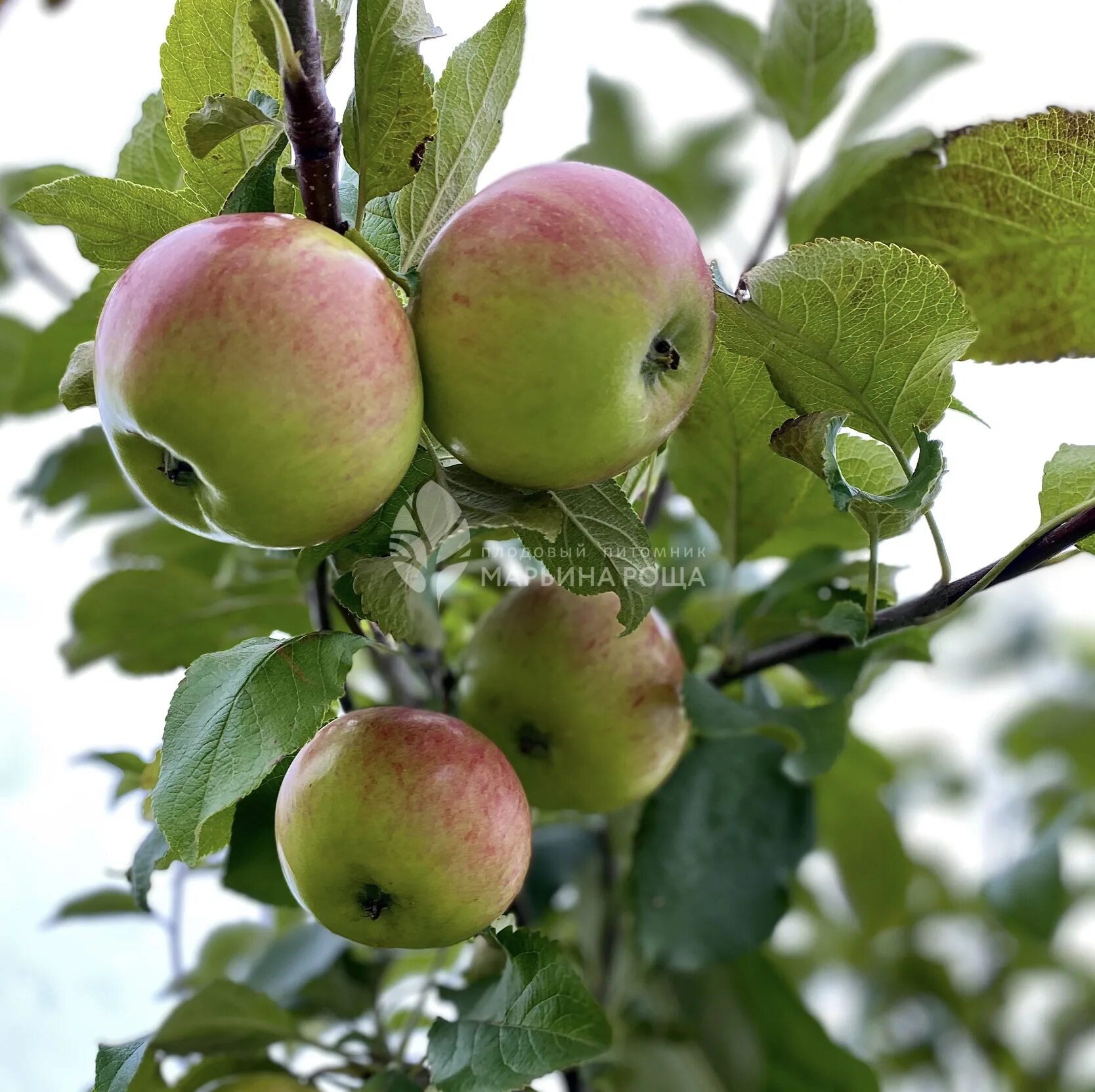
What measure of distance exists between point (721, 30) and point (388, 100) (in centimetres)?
65

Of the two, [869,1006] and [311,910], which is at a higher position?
[311,910]

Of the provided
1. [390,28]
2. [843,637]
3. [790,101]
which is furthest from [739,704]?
[790,101]

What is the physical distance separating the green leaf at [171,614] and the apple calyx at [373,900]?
0.31 metres

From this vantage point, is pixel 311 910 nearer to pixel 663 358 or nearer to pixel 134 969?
pixel 663 358

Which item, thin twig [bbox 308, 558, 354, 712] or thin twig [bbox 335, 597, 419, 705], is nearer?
thin twig [bbox 308, 558, 354, 712]

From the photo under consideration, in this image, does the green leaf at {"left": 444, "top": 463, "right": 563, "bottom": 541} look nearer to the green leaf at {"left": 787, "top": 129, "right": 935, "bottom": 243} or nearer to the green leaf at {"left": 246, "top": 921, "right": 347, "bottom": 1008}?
the green leaf at {"left": 787, "top": 129, "right": 935, "bottom": 243}

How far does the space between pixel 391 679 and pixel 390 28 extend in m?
0.46

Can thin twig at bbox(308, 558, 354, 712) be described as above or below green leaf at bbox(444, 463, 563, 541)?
below

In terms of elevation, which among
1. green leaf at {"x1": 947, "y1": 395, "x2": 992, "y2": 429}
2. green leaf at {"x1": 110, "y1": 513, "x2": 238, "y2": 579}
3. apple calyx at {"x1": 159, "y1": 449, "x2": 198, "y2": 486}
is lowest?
green leaf at {"x1": 110, "y1": 513, "x2": 238, "y2": 579}

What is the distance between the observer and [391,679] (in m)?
0.79

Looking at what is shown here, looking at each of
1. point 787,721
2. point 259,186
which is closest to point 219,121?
point 259,186

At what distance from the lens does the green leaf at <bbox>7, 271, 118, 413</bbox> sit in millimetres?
704

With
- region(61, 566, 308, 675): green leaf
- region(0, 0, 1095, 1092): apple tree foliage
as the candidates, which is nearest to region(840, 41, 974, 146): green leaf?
region(0, 0, 1095, 1092): apple tree foliage

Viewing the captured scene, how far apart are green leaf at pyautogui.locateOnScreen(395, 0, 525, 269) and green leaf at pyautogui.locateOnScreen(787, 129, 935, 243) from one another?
10.3 inches
